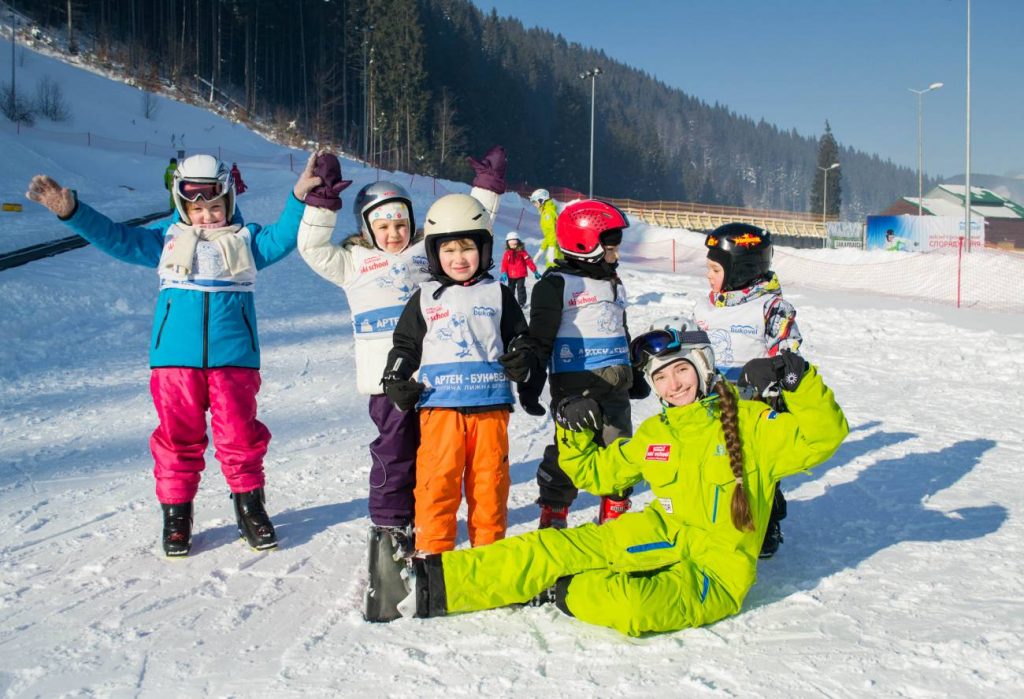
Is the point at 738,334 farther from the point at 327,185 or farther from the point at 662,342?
the point at 327,185

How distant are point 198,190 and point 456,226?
4.34 feet

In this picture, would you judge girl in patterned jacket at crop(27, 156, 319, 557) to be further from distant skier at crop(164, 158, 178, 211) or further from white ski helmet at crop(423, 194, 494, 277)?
distant skier at crop(164, 158, 178, 211)

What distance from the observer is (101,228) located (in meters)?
3.77

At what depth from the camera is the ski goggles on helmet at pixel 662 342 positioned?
3201 mm

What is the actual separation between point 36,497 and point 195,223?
75.4 inches

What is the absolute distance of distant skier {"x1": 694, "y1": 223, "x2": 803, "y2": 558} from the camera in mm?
4039

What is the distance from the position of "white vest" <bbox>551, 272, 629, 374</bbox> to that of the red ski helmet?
0.42 feet

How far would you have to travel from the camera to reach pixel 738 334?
163 inches

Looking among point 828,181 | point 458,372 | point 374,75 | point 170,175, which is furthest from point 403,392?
point 828,181

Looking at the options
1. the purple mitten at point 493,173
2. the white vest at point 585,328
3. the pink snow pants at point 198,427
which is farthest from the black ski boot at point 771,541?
the pink snow pants at point 198,427

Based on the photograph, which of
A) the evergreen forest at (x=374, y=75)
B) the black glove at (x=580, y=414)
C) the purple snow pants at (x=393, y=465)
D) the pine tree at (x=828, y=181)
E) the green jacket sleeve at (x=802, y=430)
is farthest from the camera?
the pine tree at (x=828, y=181)

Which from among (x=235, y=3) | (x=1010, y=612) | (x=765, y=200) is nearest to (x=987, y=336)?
(x=1010, y=612)

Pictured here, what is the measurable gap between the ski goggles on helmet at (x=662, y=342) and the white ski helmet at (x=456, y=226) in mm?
797

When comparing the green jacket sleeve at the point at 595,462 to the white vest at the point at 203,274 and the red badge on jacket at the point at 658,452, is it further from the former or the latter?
the white vest at the point at 203,274
